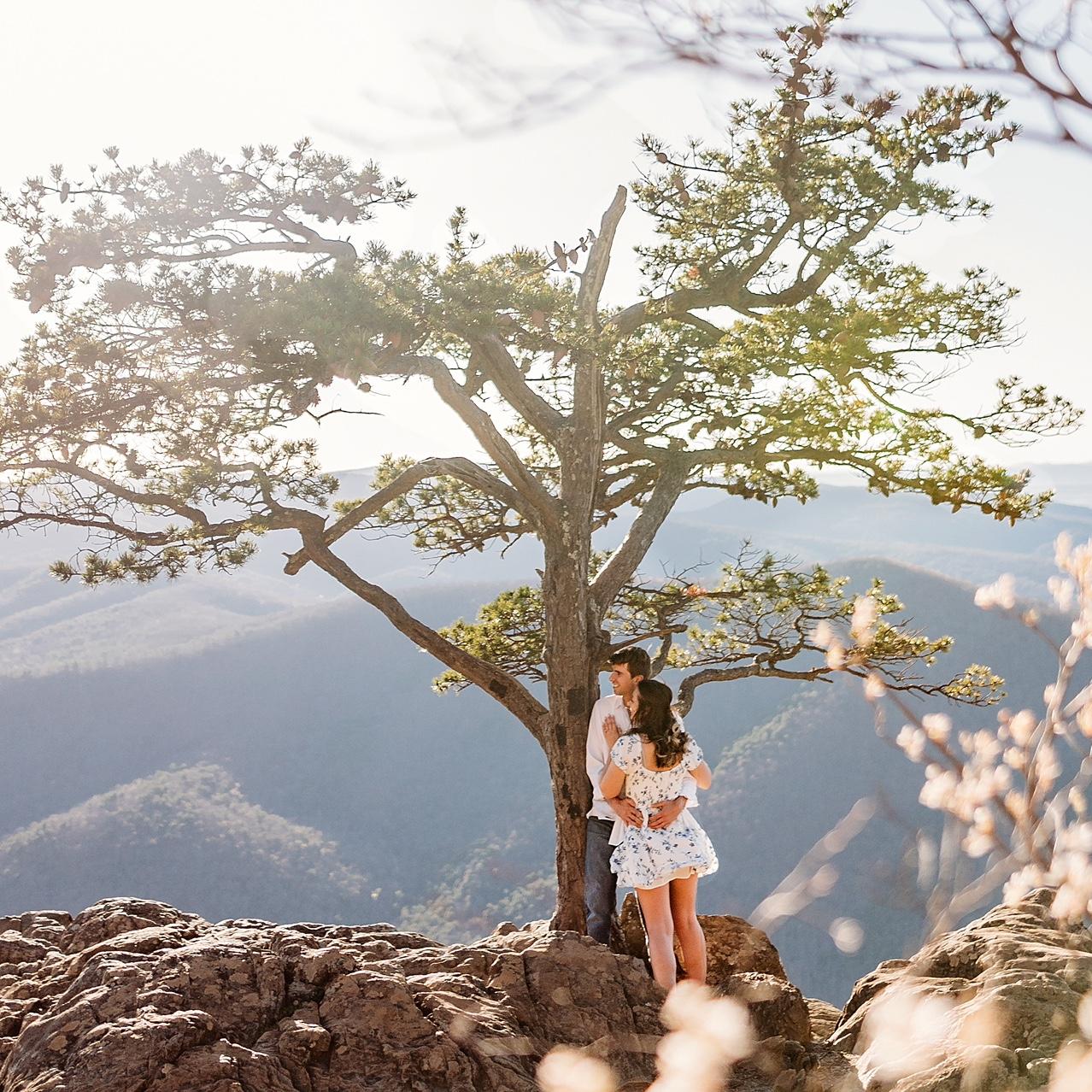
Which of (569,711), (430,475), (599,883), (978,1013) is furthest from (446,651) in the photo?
(978,1013)

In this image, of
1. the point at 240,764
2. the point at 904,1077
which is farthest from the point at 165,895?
the point at 904,1077

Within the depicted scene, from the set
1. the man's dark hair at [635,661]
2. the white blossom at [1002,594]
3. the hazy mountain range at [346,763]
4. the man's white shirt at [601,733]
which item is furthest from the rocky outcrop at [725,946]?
the hazy mountain range at [346,763]

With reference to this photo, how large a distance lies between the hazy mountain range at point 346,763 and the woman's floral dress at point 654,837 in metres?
41.9

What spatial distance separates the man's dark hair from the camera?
15.2 feet

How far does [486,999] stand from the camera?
3844mm

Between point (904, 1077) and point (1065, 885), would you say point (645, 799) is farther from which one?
point (1065, 885)

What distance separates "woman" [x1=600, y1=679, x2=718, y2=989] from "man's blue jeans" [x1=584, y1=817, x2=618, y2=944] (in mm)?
877

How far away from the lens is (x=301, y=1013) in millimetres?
3467

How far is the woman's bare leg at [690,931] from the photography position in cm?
445

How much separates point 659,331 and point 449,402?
1.97 m

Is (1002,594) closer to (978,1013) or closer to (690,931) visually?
(978,1013)

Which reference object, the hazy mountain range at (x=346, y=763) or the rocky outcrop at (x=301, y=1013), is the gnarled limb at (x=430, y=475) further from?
the hazy mountain range at (x=346, y=763)

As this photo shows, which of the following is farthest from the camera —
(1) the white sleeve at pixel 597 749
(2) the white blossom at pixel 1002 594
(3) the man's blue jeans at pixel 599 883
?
(3) the man's blue jeans at pixel 599 883

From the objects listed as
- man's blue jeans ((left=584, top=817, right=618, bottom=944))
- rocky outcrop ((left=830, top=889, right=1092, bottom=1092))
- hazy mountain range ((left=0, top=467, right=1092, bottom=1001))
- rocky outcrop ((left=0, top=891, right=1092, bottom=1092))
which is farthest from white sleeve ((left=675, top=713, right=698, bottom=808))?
hazy mountain range ((left=0, top=467, right=1092, bottom=1001))
